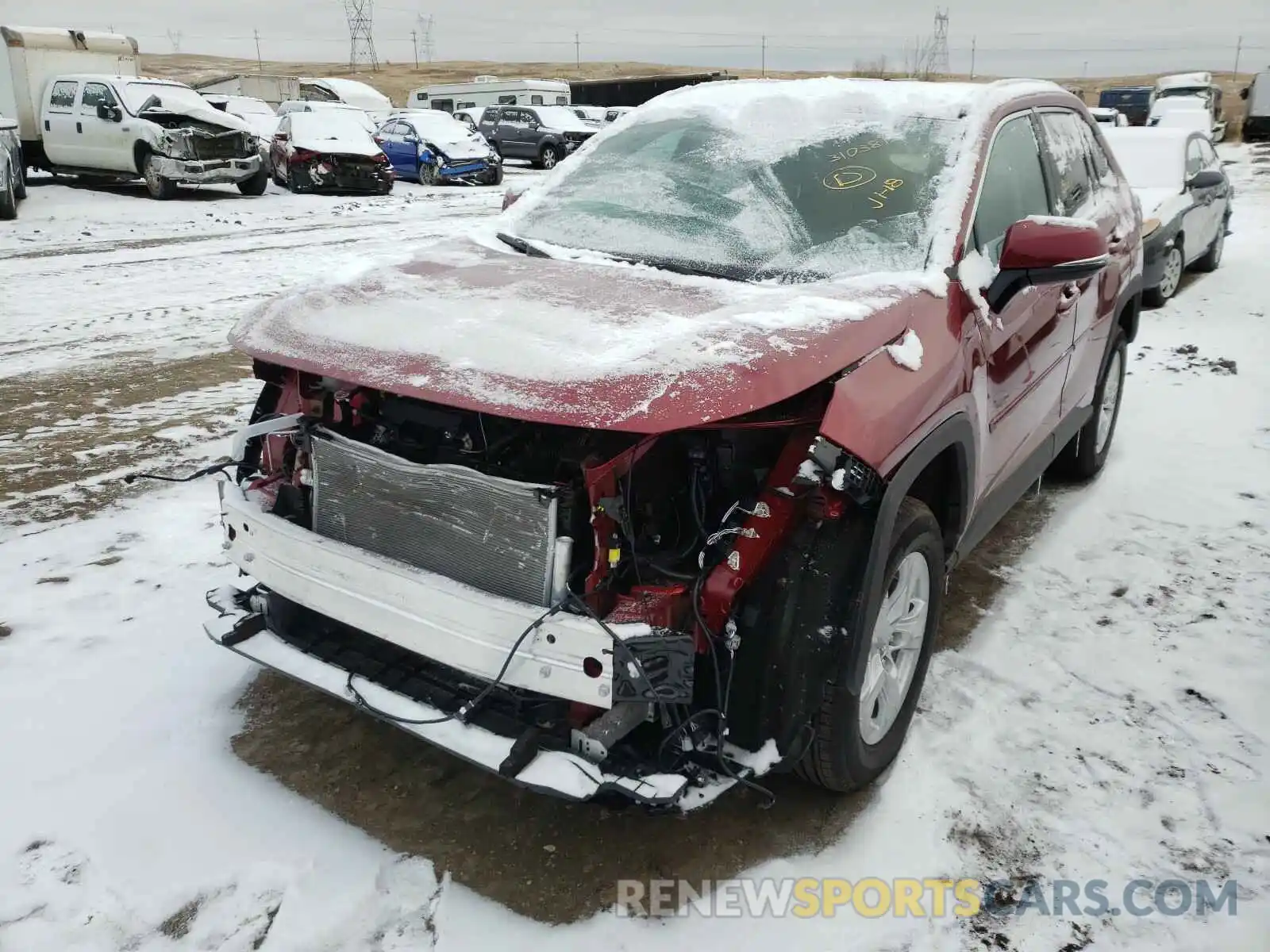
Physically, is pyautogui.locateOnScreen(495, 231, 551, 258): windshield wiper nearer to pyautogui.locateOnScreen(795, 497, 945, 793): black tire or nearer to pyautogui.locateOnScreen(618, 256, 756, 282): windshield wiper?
pyautogui.locateOnScreen(618, 256, 756, 282): windshield wiper

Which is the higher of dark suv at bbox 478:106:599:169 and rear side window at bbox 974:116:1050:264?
dark suv at bbox 478:106:599:169

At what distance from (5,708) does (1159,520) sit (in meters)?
4.77

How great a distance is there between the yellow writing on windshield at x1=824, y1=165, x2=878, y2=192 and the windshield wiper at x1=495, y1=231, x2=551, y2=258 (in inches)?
39.4

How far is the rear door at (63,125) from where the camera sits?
1517 centimetres

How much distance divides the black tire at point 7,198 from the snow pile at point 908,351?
13621 millimetres

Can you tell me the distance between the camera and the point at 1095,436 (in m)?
4.83

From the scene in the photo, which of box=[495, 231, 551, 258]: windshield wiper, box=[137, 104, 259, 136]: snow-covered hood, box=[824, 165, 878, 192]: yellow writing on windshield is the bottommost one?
box=[495, 231, 551, 258]: windshield wiper

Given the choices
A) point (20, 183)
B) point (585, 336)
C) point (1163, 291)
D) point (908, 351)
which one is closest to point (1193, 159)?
point (1163, 291)

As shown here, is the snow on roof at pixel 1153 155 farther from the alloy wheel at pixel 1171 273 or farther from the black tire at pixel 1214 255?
the black tire at pixel 1214 255

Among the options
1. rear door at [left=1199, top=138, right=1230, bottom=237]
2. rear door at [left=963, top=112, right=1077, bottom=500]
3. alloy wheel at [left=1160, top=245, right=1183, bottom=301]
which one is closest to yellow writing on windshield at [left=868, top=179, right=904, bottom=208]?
rear door at [left=963, top=112, right=1077, bottom=500]

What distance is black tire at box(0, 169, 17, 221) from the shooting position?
1238 cm

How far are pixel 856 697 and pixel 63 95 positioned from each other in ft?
57.3

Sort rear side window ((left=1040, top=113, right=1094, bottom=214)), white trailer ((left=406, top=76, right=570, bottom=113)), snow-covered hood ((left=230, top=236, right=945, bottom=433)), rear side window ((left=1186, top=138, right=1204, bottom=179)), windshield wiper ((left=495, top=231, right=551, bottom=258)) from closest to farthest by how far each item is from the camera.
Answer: snow-covered hood ((left=230, top=236, right=945, bottom=433)) → windshield wiper ((left=495, top=231, right=551, bottom=258)) → rear side window ((left=1040, top=113, right=1094, bottom=214)) → rear side window ((left=1186, top=138, right=1204, bottom=179)) → white trailer ((left=406, top=76, right=570, bottom=113))

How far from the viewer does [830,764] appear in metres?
2.46
